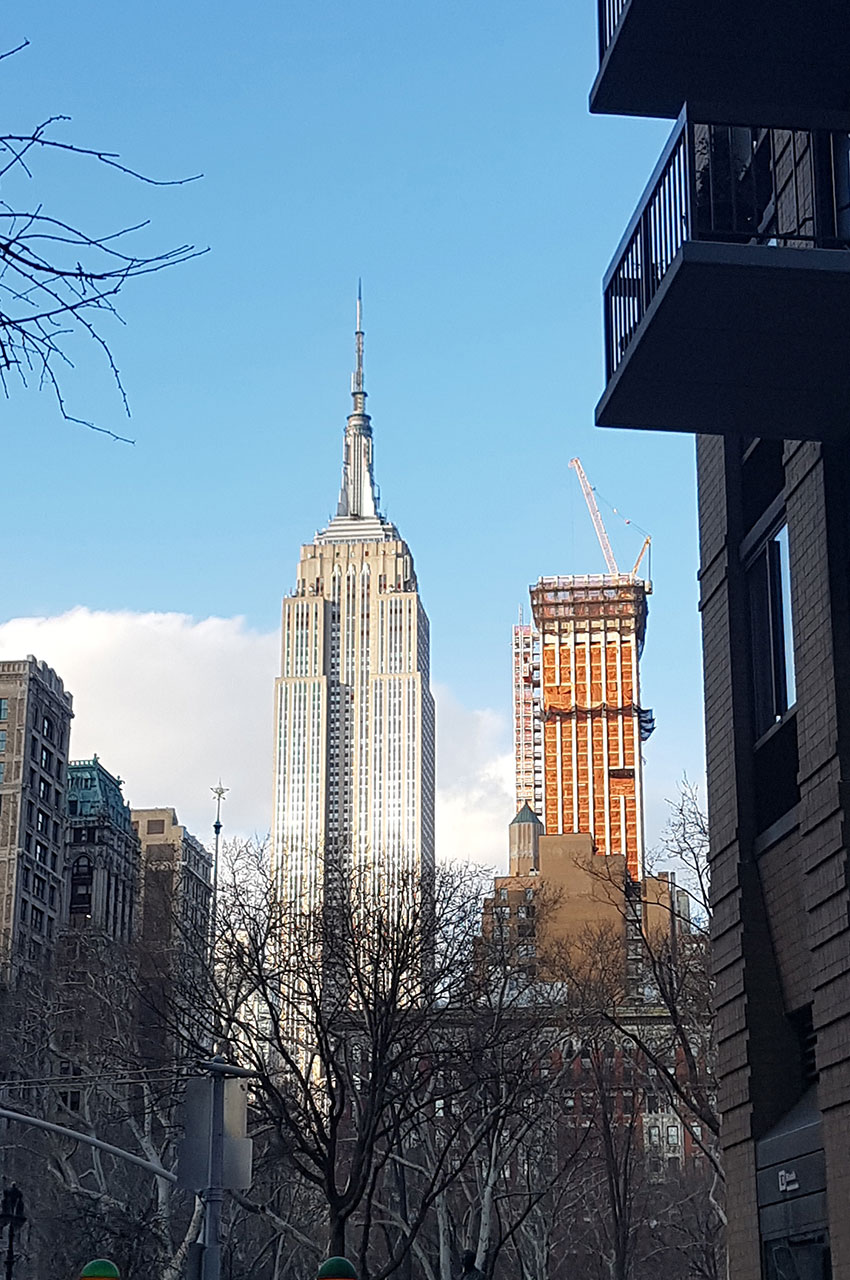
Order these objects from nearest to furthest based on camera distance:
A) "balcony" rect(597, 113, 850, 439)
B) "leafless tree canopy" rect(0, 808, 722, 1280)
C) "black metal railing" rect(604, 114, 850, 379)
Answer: "balcony" rect(597, 113, 850, 439)
"black metal railing" rect(604, 114, 850, 379)
"leafless tree canopy" rect(0, 808, 722, 1280)

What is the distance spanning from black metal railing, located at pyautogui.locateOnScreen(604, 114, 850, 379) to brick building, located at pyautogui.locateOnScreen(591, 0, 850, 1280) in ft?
0.10

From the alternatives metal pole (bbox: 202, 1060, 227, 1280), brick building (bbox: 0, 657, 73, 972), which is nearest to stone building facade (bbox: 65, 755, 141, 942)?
brick building (bbox: 0, 657, 73, 972)

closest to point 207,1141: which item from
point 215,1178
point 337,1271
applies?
point 215,1178

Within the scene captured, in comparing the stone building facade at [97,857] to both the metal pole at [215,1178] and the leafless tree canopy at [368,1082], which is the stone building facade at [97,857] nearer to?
the leafless tree canopy at [368,1082]

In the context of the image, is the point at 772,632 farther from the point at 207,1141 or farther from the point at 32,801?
the point at 32,801

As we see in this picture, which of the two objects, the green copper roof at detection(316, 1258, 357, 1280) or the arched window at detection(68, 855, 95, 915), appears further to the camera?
the arched window at detection(68, 855, 95, 915)

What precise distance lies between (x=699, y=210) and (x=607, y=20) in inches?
139

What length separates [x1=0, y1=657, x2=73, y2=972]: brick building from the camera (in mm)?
129500

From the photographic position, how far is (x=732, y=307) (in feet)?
38.9

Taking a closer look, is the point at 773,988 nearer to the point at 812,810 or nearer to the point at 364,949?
the point at 812,810

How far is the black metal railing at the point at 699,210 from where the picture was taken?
12.3 meters

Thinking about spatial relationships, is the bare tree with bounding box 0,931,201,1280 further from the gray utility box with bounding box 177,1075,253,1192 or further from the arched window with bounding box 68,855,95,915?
the arched window with bounding box 68,855,95,915

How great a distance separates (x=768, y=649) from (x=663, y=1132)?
69280 millimetres

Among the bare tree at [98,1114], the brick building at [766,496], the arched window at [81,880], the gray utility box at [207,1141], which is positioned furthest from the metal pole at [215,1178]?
the arched window at [81,880]
